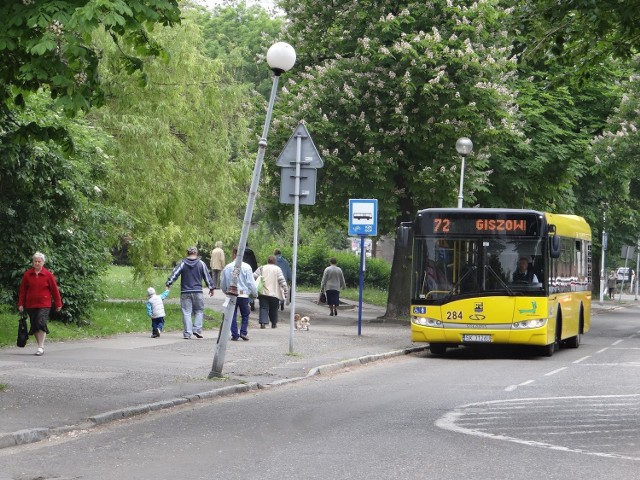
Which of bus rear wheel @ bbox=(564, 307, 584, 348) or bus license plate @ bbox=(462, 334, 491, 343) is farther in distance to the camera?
bus rear wheel @ bbox=(564, 307, 584, 348)

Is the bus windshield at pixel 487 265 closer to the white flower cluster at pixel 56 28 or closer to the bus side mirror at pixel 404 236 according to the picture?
the bus side mirror at pixel 404 236

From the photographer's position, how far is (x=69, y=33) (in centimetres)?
1104

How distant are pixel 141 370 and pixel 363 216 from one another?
10714 mm

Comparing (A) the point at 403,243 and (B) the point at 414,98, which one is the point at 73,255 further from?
(B) the point at 414,98

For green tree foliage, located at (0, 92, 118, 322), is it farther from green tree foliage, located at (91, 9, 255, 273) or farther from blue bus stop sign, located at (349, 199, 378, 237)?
blue bus stop sign, located at (349, 199, 378, 237)

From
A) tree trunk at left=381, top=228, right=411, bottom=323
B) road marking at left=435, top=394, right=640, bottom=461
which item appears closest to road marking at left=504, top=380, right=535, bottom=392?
road marking at left=435, top=394, right=640, bottom=461

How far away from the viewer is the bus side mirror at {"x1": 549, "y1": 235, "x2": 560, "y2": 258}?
76.9ft

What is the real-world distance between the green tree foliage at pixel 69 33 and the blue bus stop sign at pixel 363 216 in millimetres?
15115

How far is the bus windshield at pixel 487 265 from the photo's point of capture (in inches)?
918

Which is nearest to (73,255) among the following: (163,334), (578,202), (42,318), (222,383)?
(163,334)

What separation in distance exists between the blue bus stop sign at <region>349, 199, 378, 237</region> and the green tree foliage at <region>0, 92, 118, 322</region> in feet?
16.7

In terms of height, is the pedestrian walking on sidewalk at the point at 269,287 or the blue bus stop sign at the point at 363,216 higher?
the blue bus stop sign at the point at 363,216

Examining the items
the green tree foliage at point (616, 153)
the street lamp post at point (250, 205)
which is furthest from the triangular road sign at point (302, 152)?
the green tree foliage at point (616, 153)

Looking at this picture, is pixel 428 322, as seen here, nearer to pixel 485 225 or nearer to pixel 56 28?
pixel 485 225
